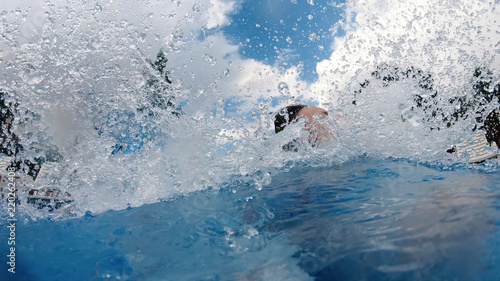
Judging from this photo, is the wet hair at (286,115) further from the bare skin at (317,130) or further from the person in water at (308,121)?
the bare skin at (317,130)

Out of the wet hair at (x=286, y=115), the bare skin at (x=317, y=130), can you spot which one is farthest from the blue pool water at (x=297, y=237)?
the wet hair at (x=286, y=115)

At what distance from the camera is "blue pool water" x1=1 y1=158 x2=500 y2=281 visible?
58.6 inches

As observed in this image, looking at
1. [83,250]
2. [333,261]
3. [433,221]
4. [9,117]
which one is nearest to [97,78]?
[9,117]

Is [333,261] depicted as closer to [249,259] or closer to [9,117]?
[249,259]

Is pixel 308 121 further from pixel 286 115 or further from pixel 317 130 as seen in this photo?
pixel 286 115

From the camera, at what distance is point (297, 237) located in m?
1.85

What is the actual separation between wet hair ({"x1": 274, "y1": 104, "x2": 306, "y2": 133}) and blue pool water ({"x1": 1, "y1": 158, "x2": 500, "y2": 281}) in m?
2.19

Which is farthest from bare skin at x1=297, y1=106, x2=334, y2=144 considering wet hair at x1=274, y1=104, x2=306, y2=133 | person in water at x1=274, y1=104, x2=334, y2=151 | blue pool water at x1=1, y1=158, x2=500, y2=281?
blue pool water at x1=1, y1=158, x2=500, y2=281

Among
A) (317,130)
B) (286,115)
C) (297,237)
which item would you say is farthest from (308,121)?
(297,237)

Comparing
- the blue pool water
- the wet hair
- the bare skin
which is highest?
the wet hair

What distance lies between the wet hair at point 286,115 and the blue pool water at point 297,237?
219 centimetres

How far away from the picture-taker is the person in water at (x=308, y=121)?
15.1 ft

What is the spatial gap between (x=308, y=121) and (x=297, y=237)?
9.78 feet

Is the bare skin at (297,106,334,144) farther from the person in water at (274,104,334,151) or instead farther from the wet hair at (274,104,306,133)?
the wet hair at (274,104,306,133)
